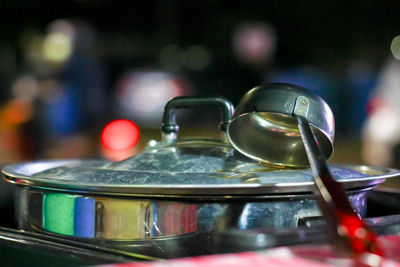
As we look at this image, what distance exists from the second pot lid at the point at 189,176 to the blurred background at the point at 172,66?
4.46 meters

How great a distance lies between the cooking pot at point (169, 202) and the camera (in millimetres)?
1476

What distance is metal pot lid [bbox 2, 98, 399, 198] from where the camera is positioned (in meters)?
1.47

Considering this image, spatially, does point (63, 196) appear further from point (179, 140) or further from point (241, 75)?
point (241, 75)

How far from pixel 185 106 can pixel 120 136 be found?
7.82m

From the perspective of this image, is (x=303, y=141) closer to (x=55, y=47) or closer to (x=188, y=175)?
(x=188, y=175)

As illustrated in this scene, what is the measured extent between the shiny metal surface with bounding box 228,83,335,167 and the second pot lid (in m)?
0.06

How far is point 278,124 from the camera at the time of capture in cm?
186

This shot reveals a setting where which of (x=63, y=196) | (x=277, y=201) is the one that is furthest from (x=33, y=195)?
(x=277, y=201)

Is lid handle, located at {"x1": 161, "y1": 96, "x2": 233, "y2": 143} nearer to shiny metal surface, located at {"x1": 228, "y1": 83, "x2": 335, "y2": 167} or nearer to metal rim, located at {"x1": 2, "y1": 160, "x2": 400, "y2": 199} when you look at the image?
shiny metal surface, located at {"x1": 228, "y1": 83, "x2": 335, "y2": 167}

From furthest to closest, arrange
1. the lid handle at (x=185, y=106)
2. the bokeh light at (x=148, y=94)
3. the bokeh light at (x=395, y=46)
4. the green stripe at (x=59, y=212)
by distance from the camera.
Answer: the bokeh light at (x=395, y=46) < the bokeh light at (x=148, y=94) < the lid handle at (x=185, y=106) < the green stripe at (x=59, y=212)

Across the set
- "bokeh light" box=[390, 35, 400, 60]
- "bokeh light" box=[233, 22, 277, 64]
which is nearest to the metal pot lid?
"bokeh light" box=[390, 35, 400, 60]

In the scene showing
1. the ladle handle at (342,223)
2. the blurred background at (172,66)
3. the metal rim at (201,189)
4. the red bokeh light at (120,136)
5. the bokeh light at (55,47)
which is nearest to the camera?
the ladle handle at (342,223)

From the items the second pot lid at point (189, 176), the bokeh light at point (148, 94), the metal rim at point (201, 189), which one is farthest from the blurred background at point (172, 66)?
the metal rim at point (201, 189)

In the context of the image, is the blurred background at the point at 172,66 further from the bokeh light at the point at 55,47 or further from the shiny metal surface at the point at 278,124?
the shiny metal surface at the point at 278,124
